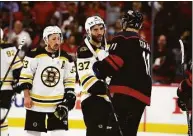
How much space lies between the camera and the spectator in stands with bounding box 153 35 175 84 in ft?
25.0

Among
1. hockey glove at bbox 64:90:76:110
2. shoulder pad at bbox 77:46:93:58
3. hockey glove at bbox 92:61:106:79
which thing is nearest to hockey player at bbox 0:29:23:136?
hockey glove at bbox 64:90:76:110

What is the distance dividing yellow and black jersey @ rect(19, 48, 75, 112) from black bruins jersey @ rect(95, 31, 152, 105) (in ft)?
2.75

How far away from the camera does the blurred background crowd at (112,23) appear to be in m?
7.82

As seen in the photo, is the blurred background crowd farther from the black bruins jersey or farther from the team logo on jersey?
the black bruins jersey

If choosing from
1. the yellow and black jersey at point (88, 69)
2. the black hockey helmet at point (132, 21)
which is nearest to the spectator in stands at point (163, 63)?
the yellow and black jersey at point (88, 69)

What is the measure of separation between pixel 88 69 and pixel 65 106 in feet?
1.64

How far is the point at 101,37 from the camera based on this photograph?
162 inches

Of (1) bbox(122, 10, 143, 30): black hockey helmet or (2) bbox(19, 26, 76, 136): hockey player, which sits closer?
(1) bbox(122, 10, 143, 30): black hockey helmet

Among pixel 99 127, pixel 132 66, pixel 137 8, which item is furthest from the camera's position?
pixel 137 8

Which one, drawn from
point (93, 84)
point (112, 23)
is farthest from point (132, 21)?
point (112, 23)

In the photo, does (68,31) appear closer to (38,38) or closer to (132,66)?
(38,38)

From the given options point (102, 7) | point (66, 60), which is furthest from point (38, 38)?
point (66, 60)

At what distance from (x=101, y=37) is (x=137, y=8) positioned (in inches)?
171

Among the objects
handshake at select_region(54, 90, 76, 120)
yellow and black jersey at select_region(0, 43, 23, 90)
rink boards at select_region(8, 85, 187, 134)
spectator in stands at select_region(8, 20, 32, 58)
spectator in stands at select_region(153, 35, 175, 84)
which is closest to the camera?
handshake at select_region(54, 90, 76, 120)
